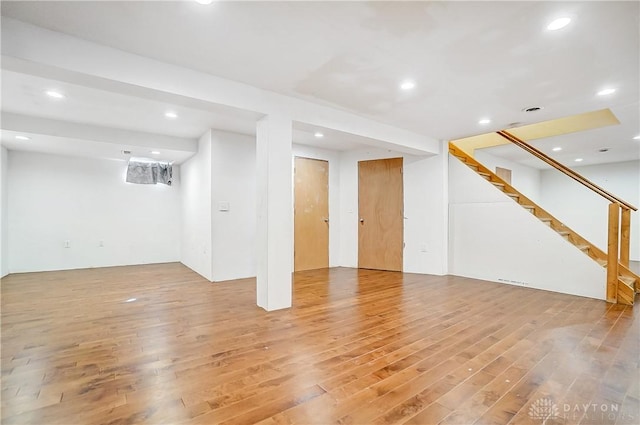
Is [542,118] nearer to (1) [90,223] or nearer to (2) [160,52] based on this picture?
(2) [160,52]

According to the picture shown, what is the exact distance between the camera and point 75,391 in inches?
69.7

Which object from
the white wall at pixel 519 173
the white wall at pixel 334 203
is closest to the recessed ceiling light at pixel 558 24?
the white wall at pixel 334 203

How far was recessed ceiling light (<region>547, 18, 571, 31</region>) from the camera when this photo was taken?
2.06 metres

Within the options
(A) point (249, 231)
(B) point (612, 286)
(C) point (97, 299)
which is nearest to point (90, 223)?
(C) point (97, 299)

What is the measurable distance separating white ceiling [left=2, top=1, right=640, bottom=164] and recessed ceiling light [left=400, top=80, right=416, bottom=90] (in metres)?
0.06

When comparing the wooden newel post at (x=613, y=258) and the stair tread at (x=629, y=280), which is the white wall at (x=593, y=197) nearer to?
the stair tread at (x=629, y=280)

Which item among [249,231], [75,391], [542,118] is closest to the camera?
[75,391]

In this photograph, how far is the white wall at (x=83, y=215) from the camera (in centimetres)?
536

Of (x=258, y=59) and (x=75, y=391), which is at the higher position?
(x=258, y=59)

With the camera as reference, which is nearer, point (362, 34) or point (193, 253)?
point (362, 34)

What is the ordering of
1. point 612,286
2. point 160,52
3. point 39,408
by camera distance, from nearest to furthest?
point 39,408
point 160,52
point 612,286

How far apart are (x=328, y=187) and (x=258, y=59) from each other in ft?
12.7

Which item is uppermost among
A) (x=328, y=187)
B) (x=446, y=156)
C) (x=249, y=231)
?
(x=446, y=156)

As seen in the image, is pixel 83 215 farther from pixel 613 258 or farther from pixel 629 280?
pixel 629 280
